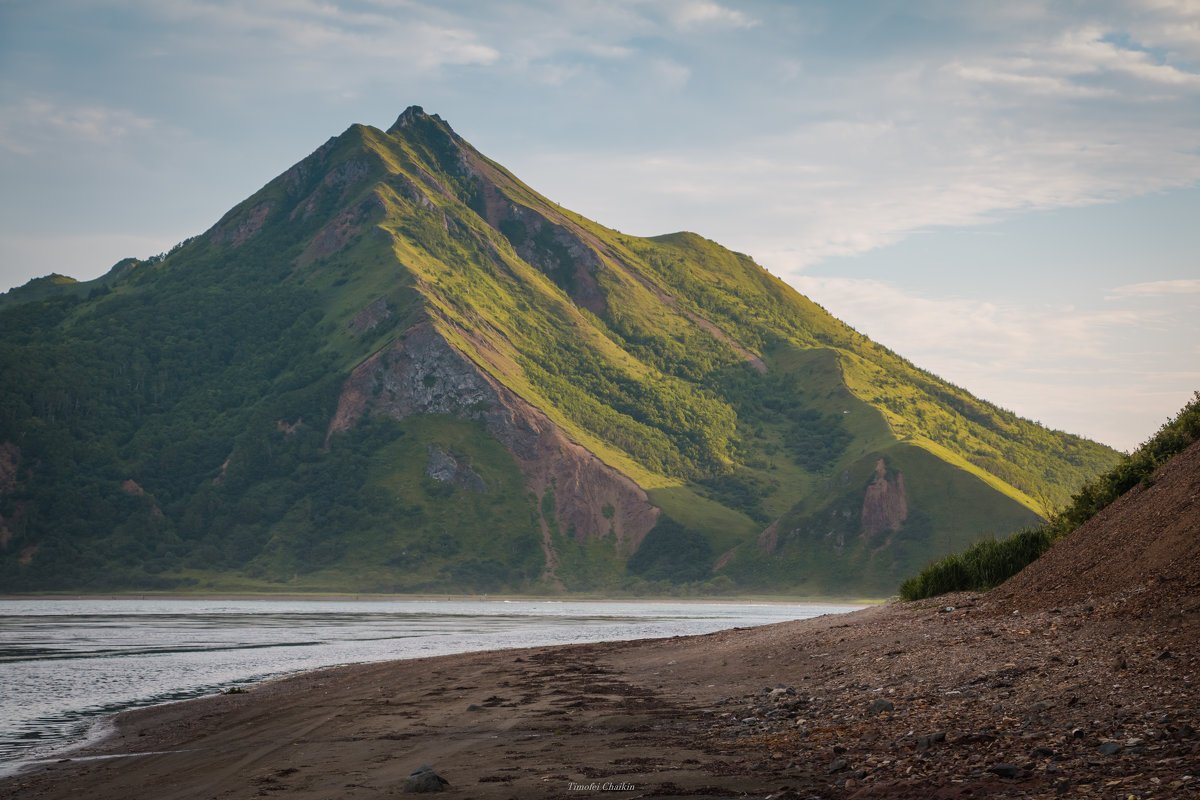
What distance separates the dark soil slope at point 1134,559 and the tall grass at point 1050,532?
1941 millimetres

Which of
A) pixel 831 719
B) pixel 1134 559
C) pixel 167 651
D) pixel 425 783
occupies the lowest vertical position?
pixel 167 651

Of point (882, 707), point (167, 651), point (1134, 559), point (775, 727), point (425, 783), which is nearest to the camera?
point (425, 783)

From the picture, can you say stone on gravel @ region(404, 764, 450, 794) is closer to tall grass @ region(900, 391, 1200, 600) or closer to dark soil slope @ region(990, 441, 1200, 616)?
dark soil slope @ region(990, 441, 1200, 616)

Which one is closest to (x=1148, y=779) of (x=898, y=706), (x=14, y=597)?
(x=898, y=706)

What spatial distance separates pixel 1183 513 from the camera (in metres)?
25.7

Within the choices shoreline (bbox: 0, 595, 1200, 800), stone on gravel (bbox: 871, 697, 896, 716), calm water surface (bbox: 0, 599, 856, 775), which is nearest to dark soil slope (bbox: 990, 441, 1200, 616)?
shoreline (bbox: 0, 595, 1200, 800)

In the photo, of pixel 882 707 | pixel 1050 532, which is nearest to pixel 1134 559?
pixel 882 707

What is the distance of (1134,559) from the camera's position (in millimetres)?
25469

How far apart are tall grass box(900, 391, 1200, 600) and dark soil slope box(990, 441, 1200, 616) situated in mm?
1941

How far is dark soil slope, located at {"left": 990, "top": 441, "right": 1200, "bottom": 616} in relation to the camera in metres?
22.2

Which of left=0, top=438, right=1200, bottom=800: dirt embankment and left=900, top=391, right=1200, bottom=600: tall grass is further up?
left=900, top=391, right=1200, bottom=600: tall grass

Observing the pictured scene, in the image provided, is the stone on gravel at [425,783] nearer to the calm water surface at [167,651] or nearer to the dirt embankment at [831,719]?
the dirt embankment at [831,719]

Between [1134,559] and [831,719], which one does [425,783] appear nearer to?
[831,719]

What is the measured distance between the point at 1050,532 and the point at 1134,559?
40.0 feet
